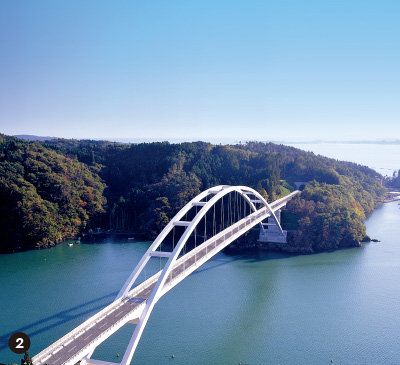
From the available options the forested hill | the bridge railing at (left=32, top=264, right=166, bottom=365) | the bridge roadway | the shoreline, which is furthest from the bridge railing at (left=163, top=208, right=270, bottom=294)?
the shoreline

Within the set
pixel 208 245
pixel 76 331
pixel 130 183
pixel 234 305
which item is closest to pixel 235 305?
pixel 234 305

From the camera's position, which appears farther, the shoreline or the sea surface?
the shoreline

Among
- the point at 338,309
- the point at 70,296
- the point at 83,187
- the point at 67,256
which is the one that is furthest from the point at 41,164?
the point at 338,309

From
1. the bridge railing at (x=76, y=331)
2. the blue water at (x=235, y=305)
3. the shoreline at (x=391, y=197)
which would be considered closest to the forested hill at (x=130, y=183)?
the shoreline at (x=391, y=197)

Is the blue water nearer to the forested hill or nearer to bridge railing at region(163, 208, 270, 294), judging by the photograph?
bridge railing at region(163, 208, 270, 294)

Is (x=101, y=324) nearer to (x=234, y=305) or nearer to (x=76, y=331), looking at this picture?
(x=76, y=331)

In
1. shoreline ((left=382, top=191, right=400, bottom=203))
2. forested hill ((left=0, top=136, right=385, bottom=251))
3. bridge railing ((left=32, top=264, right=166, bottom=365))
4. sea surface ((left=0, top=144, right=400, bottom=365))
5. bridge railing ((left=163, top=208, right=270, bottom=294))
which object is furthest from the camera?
shoreline ((left=382, top=191, right=400, bottom=203))
